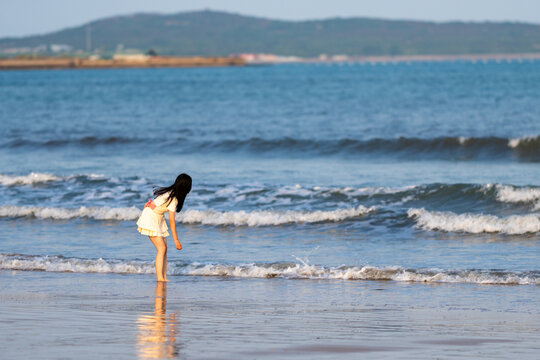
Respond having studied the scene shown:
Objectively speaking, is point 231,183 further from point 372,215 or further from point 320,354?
point 320,354

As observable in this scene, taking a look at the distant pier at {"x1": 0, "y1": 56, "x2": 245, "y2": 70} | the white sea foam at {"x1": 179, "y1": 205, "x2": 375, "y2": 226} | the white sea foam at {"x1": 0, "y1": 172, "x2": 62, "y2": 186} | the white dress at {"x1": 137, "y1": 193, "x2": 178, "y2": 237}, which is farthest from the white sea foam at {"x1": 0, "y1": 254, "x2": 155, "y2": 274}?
the distant pier at {"x1": 0, "y1": 56, "x2": 245, "y2": 70}

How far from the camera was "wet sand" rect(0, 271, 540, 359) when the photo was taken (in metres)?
6.98

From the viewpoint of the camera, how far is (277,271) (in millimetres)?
11133

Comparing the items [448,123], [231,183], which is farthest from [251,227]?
[448,123]

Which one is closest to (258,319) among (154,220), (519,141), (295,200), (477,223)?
(154,220)

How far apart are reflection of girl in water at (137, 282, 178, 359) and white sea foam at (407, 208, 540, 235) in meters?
6.17

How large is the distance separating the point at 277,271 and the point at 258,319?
286 centimetres

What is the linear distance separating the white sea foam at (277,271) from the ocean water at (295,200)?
25 millimetres

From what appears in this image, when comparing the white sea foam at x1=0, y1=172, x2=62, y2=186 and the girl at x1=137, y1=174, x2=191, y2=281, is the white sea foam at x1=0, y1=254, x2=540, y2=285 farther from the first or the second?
the white sea foam at x1=0, y1=172, x2=62, y2=186

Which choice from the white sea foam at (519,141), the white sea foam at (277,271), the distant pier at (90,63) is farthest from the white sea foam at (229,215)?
the distant pier at (90,63)

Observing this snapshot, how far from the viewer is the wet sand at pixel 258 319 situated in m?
6.98

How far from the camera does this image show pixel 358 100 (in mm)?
54438

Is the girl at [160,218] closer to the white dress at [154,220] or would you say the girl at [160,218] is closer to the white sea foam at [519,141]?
the white dress at [154,220]

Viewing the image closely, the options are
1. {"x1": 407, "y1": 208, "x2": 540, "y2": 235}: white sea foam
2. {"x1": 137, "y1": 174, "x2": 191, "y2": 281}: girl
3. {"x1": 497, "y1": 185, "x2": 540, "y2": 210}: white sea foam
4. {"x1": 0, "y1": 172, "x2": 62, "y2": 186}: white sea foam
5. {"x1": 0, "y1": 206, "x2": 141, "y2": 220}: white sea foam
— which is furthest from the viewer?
{"x1": 0, "y1": 172, "x2": 62, "y2": 186}: white sea foam
